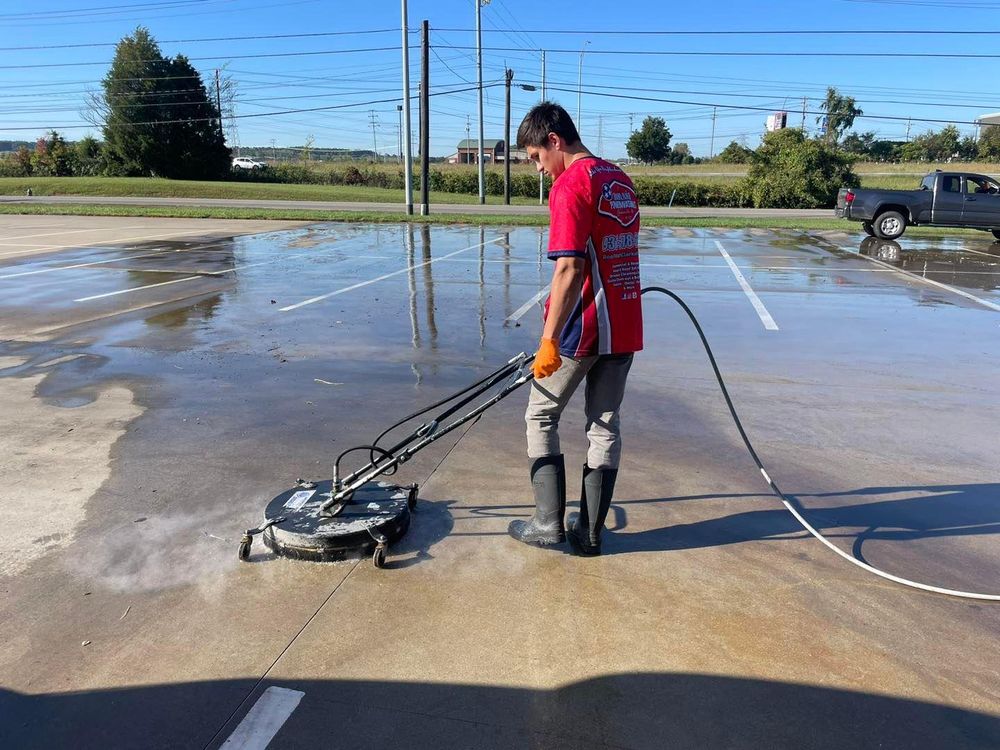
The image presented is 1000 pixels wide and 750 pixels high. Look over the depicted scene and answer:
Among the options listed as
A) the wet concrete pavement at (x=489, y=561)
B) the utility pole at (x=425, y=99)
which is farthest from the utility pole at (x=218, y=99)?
the wet concrete pavement at (x=489, y=561)

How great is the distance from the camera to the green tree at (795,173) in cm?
4081

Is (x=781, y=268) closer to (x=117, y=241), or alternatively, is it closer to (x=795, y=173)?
(x=117, y=241)

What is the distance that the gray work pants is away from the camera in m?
3.33

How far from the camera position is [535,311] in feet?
31.3

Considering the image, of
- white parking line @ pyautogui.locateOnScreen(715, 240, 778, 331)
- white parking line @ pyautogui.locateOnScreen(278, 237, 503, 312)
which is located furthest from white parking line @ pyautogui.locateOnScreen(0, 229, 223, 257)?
white parking line @ pyautogui.locateOnScreen(715, 240, 778, 331)

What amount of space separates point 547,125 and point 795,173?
139 feet

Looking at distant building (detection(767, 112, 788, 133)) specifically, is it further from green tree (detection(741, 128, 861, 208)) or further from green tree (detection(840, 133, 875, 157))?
green tree (detection(840, 133, 875, 157))

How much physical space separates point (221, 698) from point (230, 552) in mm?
Result: 1026

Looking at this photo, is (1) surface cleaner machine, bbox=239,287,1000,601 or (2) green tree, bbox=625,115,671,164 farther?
(2) green tree, bbox=625,115,671,164

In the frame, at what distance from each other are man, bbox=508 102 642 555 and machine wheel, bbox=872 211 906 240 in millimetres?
19631

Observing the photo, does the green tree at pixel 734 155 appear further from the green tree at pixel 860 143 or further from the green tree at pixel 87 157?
the green tree at pixel 87 157

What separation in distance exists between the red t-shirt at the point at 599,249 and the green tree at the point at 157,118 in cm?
6652

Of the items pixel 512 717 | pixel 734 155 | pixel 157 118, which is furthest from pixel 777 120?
pixel 512 717

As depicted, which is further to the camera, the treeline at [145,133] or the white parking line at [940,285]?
the treeline at [145,133]
